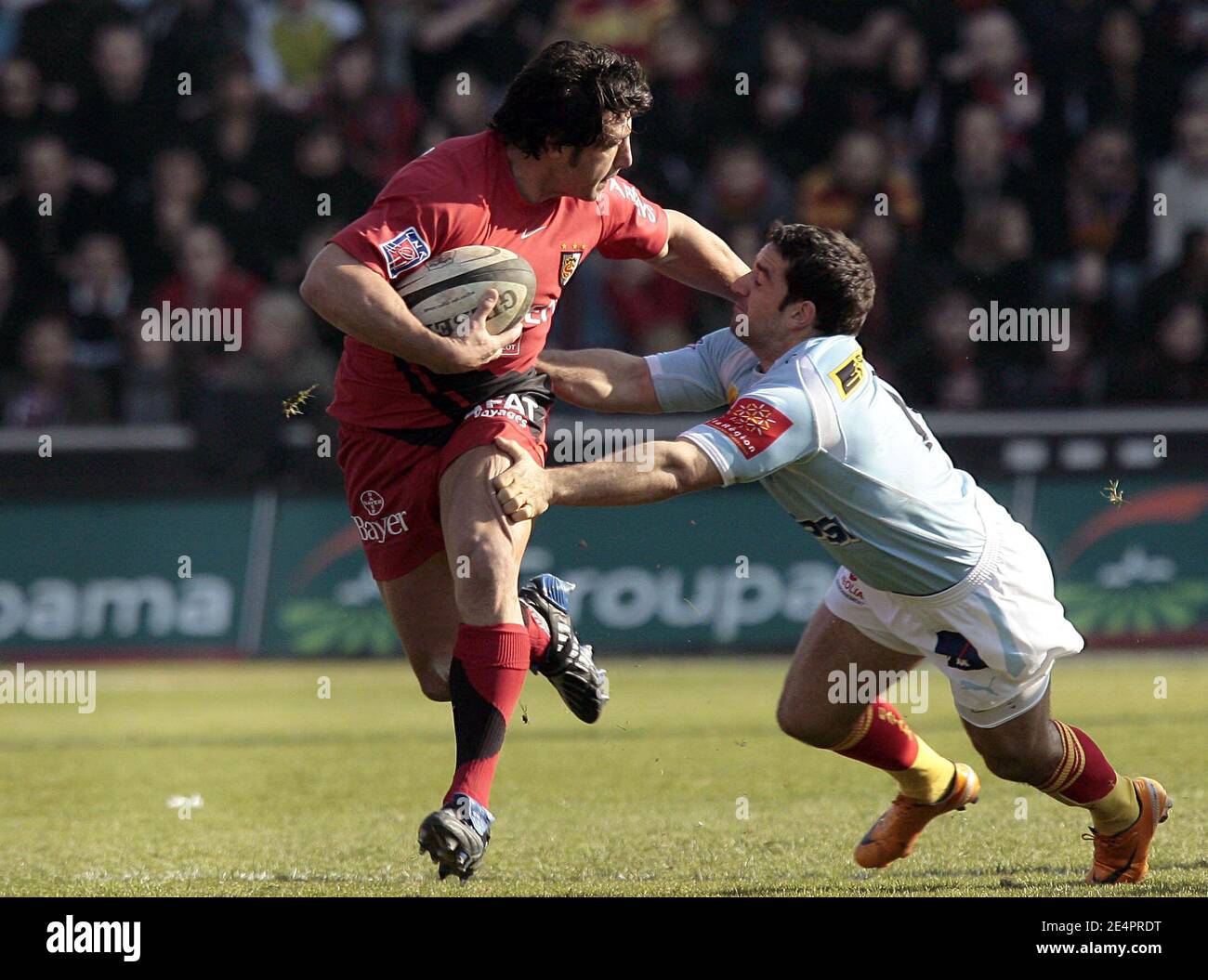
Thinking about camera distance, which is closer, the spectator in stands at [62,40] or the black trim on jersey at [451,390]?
the black trim on jersey at [451,390]

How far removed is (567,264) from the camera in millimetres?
5562

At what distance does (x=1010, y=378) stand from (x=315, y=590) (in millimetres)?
5182

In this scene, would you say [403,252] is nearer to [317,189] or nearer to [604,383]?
[604,383]

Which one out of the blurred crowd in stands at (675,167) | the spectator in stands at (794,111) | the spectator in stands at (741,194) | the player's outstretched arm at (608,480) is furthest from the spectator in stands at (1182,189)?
the player's outstretched arm at (608,480)

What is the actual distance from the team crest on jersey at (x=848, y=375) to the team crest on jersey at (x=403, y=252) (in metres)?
1.30

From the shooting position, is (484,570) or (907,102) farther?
(907,102)

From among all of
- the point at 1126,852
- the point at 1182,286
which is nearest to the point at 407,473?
the point at 1126,852

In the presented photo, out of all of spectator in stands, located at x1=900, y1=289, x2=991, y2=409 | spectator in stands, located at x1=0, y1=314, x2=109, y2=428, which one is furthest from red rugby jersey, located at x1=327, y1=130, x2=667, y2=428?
spectator in stands, located at x1=0, y1=314, x2=109, y2=428

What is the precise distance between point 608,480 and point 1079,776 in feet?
6.26

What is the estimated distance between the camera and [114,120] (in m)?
13.1

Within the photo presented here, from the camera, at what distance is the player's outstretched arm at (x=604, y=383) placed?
564 cm

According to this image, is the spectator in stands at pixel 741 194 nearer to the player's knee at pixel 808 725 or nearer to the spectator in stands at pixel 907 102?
the spectator in stands at pixel 907 102

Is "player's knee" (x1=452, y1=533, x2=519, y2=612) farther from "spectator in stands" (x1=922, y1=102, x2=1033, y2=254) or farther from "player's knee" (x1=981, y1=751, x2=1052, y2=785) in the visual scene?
"spectator in stands" (x1=922, y1=102, x2=1033, y2=254)

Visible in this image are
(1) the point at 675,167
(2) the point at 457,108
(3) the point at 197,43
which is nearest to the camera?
(1) the point at 675,167
